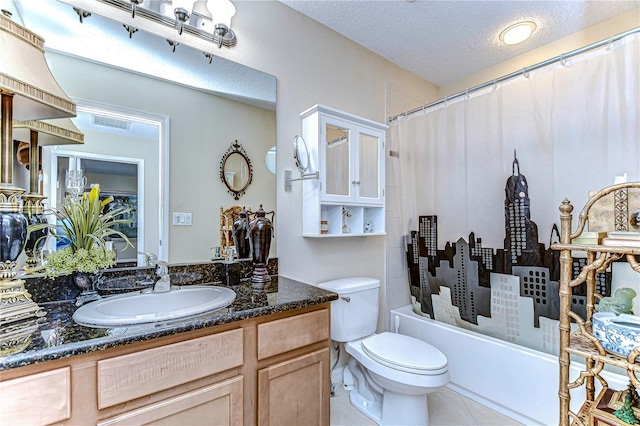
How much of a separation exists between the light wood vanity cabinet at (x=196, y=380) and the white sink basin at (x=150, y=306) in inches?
3.4

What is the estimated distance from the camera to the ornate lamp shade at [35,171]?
1075 mm

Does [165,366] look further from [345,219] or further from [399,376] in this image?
[345,219]

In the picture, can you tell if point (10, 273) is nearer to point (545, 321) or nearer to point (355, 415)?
point (355, 415)

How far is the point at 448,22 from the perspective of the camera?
1885 mm

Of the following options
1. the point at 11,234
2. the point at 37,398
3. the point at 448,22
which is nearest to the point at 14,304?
the point at 11,234

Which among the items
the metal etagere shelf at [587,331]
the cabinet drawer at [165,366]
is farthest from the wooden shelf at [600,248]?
the cabinet drawer at [165,366]

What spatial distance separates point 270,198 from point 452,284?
134 cm

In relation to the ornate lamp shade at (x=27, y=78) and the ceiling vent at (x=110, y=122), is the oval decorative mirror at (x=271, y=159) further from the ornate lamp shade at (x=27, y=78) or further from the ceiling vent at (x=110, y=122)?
the ornate lamp shade at (x=27, y=78)

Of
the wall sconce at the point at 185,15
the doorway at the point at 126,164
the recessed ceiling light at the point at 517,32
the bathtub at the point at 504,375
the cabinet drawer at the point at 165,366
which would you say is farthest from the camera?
the recessed ceiling light at the point at 517,32

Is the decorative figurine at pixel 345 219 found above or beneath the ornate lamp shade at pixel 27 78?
beneath

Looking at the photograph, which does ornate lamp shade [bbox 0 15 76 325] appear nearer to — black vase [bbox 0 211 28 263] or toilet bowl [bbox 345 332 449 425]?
black vase [bbox 0 211 28 263]

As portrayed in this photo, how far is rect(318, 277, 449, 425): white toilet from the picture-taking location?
1.40m

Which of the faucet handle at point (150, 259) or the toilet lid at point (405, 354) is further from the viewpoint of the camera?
the toilet lid at point (405, 354)

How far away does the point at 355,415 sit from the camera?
1688 mm
